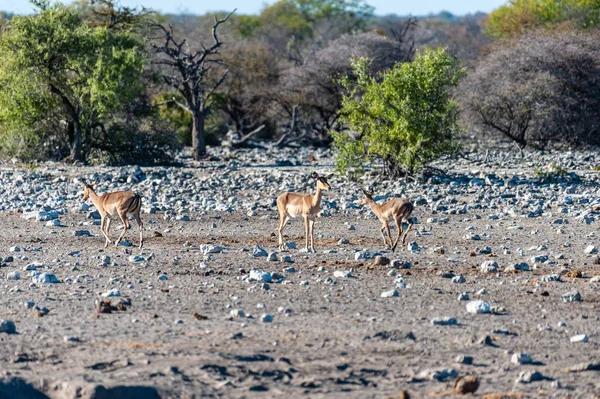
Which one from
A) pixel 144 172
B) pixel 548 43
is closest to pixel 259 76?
pixel 548 43

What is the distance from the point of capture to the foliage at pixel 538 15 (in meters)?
60.7

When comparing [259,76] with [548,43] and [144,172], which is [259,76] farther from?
[144,172]

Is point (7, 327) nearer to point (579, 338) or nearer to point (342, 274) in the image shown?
point (342, 274)

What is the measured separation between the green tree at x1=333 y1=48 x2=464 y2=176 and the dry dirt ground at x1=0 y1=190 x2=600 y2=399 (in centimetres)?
1024

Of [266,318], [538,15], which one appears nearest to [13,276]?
[266,318]

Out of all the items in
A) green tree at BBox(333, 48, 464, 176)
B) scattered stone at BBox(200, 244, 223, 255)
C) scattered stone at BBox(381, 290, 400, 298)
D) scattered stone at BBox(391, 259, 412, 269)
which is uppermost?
green tree at BBox(333, 48, 464, 176)

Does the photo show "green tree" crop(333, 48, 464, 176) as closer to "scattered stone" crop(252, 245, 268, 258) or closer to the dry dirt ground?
the dry dirt ground

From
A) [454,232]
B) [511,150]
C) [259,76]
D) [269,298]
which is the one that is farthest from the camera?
[259,76]

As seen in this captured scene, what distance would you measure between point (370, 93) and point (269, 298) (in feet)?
50.4

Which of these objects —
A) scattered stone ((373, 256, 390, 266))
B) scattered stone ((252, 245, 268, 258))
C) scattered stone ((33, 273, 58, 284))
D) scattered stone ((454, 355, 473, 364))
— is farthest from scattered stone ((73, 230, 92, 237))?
scattered stone ((454, 355, 473, 364))

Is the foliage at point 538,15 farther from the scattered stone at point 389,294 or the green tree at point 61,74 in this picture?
the scattered stone at point 389,294

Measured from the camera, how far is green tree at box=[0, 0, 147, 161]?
3103 cm

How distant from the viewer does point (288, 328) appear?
32.6 feet

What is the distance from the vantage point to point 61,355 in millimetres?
8914
